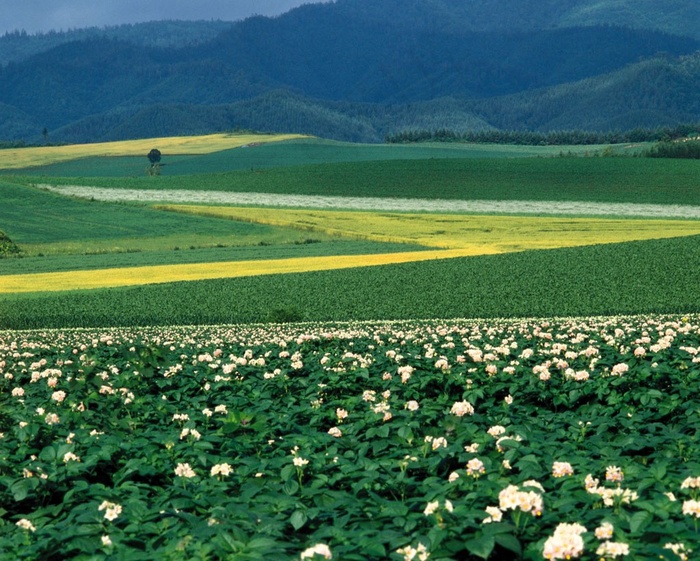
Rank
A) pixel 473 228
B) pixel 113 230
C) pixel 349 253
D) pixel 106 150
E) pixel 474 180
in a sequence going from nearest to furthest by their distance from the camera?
pixel 349 253 → pixel 473 228 → pixel 113 230 → pixel 474 180 → pixel 106 150

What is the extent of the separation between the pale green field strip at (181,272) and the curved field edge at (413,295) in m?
Result: 4.32

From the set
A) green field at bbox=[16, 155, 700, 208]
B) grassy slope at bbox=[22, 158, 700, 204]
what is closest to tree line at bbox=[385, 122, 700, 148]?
green field at bbox=[16, 155, 700, 208]

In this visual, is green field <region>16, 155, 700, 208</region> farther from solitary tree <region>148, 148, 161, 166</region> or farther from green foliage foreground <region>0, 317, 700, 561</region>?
green foliage foreground <region>0, 317, 700, 561</region>

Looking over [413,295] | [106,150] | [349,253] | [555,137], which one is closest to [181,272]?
[349,253]

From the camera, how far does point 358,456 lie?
8477 mm

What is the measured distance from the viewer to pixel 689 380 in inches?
469

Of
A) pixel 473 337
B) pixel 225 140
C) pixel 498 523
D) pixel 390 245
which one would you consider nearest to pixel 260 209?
pixel 390 245

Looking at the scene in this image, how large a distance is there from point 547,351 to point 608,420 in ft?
14.0

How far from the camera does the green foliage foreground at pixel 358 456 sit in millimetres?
6137

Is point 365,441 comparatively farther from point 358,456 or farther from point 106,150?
point 106,150

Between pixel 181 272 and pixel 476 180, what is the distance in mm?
61990

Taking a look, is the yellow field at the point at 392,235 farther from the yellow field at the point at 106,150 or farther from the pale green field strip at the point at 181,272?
the yellow field at the point at 106,150

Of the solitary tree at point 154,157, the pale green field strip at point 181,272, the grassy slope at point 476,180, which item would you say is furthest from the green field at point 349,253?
the solitary tree at point 154,157

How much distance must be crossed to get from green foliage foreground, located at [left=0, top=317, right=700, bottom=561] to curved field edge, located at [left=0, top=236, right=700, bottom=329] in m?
18.6
